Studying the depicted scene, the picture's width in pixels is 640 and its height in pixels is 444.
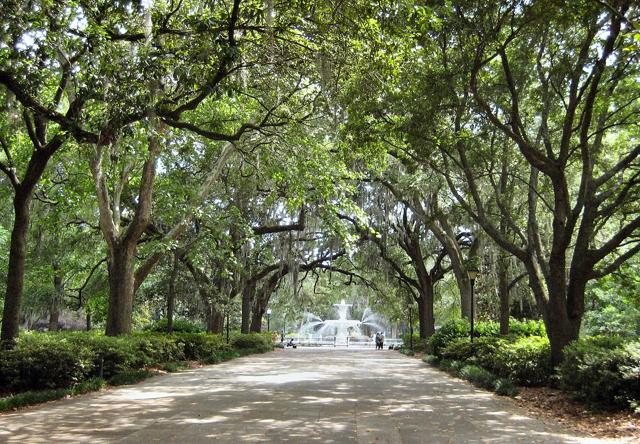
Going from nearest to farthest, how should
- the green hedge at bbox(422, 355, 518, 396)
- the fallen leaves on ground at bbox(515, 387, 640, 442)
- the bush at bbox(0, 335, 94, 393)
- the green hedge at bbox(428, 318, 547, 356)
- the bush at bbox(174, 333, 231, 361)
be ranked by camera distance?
1. the fallen leaves on ground at bbox(515, 387, 640, 442)
2. the bush at bbox(0, 335, 94, 393)
3. the green hedge at bbox(422, 355, 518, 396)
4. the bush at bbox(174, 333, 231, 361)
5. the green hedge at bbox(428, 318, 547, 356)

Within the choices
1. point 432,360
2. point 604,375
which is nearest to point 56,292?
point 432,360

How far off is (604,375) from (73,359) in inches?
350

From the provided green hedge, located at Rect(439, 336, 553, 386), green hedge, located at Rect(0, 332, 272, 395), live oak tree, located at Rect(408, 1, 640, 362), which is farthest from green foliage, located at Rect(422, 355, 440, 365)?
green hedge, located at Rect(0, 332, 272, 395)

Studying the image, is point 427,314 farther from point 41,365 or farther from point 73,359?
point 41,365

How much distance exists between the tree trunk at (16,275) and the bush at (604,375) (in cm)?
979

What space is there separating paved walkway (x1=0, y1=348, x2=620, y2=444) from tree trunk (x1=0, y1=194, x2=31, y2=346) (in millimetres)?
2150

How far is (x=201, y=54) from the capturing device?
24.3 feet

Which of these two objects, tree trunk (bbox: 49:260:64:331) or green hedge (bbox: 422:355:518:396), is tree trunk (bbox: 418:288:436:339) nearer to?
green hedge (bbox: 422:355:518:396)

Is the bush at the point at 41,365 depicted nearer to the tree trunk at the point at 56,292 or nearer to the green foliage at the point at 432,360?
the green foliage at the point at 432,360

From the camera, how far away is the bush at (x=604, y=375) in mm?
7543

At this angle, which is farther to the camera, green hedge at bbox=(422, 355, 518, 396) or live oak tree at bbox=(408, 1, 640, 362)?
green hedge at bbox=(422, 355, 518, 396)

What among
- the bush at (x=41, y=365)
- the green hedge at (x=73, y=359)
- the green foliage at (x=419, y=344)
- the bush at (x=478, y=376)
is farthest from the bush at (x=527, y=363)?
the green foliage at (x=419, y=344)

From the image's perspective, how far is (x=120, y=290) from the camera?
13.9 m

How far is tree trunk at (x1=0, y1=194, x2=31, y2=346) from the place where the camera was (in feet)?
33.5
